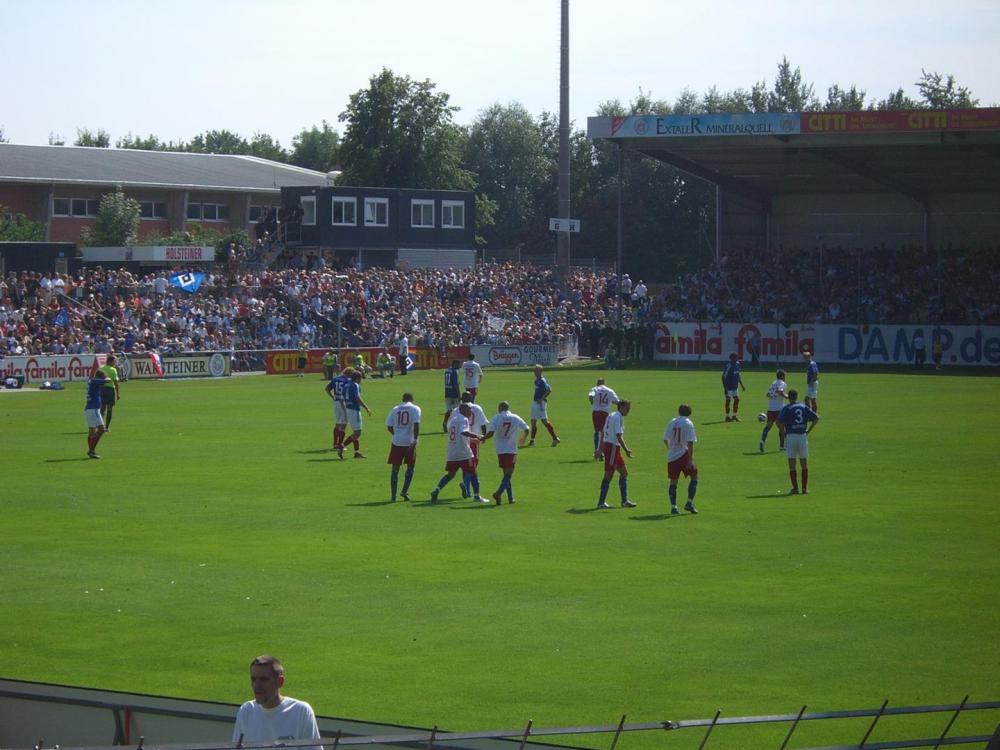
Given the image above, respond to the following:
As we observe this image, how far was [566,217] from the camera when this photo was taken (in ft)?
236

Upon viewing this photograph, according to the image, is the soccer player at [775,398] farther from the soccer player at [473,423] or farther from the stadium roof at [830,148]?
the stadium roof at [830,148]

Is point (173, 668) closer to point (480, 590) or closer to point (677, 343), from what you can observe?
point (480, 590)

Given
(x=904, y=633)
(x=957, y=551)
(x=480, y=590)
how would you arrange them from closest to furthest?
A: (x=904, y=633) → (x=480, y=590) → (x=957, y=551)

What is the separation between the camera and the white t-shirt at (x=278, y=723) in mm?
7281

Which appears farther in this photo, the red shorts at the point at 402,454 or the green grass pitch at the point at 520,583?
the red shorts at the point at 402,454

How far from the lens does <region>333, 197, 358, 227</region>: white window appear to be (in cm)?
7938

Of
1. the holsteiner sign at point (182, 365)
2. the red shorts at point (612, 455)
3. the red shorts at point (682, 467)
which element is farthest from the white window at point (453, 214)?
the red shorts at point (682, 467)

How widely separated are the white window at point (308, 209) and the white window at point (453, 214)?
9115 millimetres

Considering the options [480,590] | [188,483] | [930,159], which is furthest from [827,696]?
[930,159]

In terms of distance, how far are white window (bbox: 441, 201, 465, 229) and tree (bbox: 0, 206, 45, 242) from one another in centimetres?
2476

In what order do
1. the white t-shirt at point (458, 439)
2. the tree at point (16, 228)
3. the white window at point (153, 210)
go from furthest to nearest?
the white window at point (153, 210) < the tree at point (16, 228) < the white t-shirt at point (458, 439)

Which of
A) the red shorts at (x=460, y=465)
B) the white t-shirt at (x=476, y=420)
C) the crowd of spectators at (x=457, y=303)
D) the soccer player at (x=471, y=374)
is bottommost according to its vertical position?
the red shorts at (x=460, y=465)

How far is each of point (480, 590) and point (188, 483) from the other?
37.5 feet

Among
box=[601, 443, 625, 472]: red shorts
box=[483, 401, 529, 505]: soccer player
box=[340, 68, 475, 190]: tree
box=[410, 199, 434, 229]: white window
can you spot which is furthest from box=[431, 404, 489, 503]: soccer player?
box=[340, 68, 475, 190]: tree
